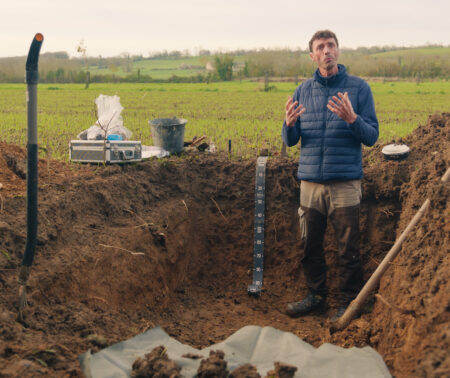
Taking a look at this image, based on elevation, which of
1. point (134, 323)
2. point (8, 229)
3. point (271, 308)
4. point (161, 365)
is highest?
point (8, 229)

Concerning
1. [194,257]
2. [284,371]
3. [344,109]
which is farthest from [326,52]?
[194,257]

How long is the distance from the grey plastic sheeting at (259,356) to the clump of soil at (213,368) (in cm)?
8

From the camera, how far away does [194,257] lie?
479 cm

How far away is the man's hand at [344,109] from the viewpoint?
10.7 ft

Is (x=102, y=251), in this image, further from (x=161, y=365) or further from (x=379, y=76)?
(x=379, y=76)

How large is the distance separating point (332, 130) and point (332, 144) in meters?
0.11

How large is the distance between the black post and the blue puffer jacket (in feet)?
6.47

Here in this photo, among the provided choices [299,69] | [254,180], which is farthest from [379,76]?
[254,180]

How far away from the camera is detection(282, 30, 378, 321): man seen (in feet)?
11.6

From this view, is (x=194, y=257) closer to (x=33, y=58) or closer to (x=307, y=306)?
(x=307, y=306)

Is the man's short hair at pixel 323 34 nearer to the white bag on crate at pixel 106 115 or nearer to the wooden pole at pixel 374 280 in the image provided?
the wooden pole at pixel 374 280

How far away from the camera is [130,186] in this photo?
440 cm

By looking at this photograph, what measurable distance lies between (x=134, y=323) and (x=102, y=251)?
2.31 feet

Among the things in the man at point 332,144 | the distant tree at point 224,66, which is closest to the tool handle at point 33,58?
the man at point 332,144
